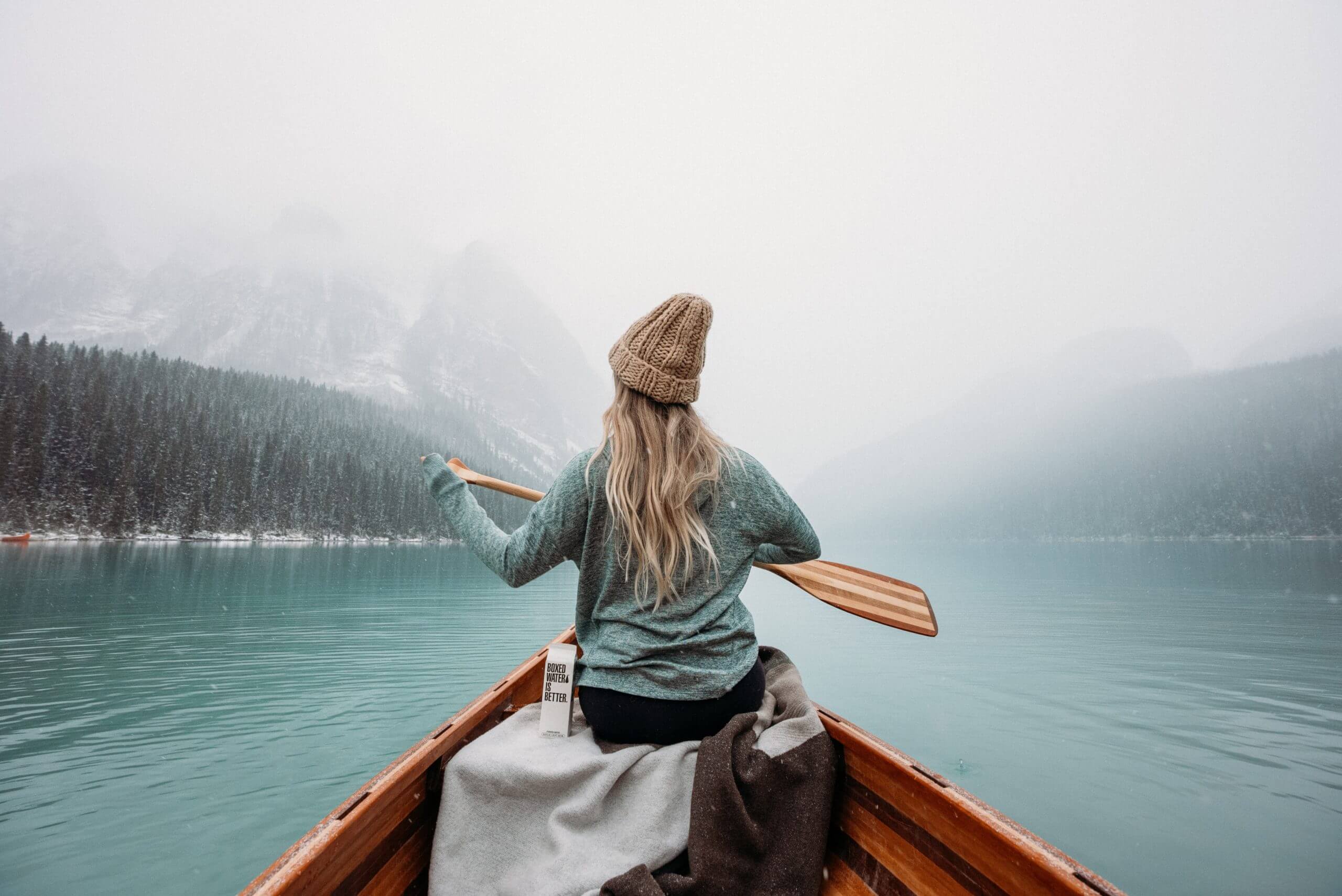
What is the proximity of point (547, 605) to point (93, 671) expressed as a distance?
1125 centimetres

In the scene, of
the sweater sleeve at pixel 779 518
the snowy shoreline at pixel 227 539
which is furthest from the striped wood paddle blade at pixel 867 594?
the snowy shoreline at pixel 227 539

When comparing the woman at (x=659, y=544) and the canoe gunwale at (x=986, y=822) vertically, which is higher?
the woman at (x=659, y=544)

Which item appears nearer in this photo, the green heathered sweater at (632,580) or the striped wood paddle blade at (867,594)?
the green heathered sweater at (632,580)

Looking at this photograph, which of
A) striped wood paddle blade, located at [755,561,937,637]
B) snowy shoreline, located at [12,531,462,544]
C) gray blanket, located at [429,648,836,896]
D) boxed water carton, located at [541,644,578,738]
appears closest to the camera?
gray blanket, located at [429,648,836,896]

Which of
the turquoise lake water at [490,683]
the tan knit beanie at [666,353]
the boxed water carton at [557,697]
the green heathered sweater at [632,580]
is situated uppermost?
the tan knit beanie at [666,353]

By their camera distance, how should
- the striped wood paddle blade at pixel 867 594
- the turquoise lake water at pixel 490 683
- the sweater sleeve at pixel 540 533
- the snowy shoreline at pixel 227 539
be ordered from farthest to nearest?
1. the snowy shoreline at pixel 227 539
2. the turquoise lake water at pixel 490 683
3. the striped wood paddle blade at pixel 867 594
4. the sweater sleeve at pixel 540 533

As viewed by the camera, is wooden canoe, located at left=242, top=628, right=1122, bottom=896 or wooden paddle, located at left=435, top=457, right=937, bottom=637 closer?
wooden canoe, located at left=242, top=628, right=1122, bottom=896

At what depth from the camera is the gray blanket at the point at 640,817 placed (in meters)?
1.53

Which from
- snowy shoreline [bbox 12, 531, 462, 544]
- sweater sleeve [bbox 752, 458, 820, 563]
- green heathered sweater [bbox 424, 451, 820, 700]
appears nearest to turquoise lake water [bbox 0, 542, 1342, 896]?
green heathered sweater [bbox 424, 451, 820, 700]

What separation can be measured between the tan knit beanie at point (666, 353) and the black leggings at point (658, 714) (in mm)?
907

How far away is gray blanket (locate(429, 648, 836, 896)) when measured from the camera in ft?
5.02

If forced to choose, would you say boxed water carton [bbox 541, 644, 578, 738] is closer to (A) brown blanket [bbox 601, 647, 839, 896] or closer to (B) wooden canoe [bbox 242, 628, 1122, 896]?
(B) wooden canoe [bbox 242, 628, 1122, 896]

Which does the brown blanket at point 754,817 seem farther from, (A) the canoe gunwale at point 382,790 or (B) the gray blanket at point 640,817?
(A) the canoe gunwale at point 382,790

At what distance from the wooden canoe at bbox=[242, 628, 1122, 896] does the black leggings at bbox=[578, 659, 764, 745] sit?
0.58 m
